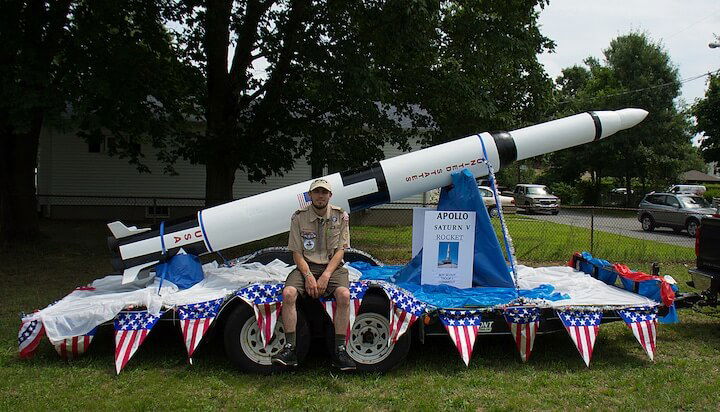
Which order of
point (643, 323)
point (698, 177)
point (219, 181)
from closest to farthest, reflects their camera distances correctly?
point (643, 323) → point (219, 181) → point (698, 177)

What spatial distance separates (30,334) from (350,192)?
3.31m

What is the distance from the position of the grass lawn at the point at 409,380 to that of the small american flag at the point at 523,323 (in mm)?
229

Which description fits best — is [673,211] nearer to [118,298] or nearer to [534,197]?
[534,197]

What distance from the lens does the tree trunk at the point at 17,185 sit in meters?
11.5

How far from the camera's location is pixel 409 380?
482 centimetres

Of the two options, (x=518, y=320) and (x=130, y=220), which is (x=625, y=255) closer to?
(x=518, y=320)

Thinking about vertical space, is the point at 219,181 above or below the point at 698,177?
below

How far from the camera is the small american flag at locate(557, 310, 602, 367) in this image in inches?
200

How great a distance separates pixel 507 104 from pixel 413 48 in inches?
112

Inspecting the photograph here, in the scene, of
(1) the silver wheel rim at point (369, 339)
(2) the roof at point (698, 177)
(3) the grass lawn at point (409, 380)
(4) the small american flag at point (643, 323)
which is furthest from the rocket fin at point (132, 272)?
(2) the roof at point (698, 177)

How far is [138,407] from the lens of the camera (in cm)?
421

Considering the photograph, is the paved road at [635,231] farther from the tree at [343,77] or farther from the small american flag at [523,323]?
the small american flag at [523,323]

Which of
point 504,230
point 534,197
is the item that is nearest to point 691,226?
point 534,197

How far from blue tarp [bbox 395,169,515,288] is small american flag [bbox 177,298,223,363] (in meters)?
2.13
